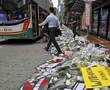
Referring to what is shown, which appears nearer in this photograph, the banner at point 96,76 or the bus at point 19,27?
the banner at point 96,76

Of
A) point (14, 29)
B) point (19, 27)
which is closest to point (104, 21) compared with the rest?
point (19, 27)

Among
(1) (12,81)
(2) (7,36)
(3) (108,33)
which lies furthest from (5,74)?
(2) (7,36)

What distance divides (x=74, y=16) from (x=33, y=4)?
6.60m

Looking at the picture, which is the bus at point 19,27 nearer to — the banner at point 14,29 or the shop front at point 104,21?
the banner at point 14,29

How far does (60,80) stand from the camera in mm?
7062

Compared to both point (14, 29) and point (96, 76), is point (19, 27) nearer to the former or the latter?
point (14, 29)

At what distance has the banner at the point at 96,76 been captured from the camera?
6.35 metres

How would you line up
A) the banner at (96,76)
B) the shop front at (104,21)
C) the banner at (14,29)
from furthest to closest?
1. the banner at (14,29)
2. the shop front at (104,21)
3. the banner at (96,76)

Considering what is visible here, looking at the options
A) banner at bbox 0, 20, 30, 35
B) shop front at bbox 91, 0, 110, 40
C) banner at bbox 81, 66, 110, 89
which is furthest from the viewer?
banner at bbox 0, 20, 30, 35

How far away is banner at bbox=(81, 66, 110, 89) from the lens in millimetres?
6346

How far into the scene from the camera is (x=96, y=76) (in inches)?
275

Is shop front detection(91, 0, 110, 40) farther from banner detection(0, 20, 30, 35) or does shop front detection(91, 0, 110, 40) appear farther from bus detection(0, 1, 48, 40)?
banner detection(0, 20, 30, 35)

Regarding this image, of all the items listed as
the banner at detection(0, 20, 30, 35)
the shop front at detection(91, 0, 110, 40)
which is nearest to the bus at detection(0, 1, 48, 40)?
the banner at detection(0, 20, 30, 35)

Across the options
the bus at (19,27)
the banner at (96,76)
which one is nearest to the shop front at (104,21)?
the bus at (19,27)
